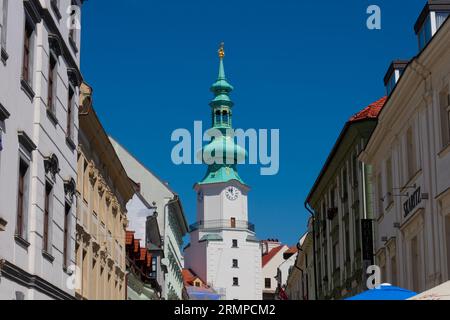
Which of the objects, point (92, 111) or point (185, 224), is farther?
point (185, 224)

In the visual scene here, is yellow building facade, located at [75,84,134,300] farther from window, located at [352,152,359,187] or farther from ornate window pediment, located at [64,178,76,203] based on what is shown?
window, located at [352,152,359,187]

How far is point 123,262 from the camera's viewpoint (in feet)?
122

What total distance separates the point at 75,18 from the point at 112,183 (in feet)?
42.0

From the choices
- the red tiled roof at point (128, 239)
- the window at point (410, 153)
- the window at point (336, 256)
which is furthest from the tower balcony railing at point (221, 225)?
the window at point (410, 153)

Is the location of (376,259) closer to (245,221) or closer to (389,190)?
(389,190)

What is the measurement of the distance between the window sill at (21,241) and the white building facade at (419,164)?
8.43m

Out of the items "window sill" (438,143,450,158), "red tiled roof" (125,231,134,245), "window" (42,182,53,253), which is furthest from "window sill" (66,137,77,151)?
"red tiled roof" (125,231,134,245)

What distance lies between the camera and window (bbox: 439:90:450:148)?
1905 centimetres

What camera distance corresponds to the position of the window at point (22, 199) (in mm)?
16344

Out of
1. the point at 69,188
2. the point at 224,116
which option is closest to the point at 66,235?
the point at 69,188

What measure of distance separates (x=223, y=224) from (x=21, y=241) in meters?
116

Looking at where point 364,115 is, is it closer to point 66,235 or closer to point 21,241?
point 66,235

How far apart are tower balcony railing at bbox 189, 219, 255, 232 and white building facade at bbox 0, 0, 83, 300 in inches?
4319

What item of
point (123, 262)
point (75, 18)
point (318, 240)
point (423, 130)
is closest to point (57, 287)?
point (75, 18)
